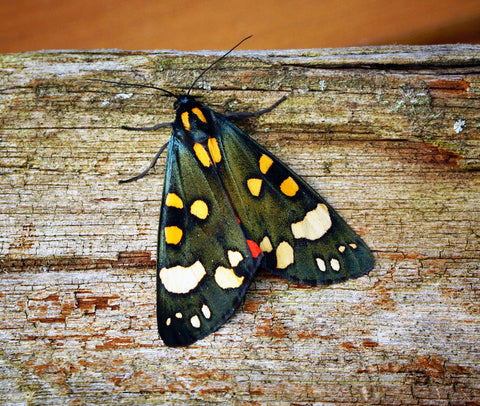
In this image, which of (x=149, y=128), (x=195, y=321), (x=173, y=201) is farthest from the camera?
(x=149, y=128)

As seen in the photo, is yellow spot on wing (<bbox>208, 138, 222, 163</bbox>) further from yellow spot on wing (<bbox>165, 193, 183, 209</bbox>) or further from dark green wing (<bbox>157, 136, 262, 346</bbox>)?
yellow spot on wing (<bbox>165, 193, 183, 209</bbox>)

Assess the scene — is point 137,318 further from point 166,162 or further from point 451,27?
point 451,27

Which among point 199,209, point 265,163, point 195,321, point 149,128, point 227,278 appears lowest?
point 195,321

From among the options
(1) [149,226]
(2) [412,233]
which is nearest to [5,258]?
(1) [149,226]

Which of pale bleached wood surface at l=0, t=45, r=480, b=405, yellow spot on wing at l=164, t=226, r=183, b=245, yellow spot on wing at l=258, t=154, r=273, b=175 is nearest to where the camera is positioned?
pale bleached wood surface at l=0, t=45, r=480, b=405

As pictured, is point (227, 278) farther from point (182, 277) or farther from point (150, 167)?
point (150, 167)

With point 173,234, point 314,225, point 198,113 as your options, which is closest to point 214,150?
point 198,113

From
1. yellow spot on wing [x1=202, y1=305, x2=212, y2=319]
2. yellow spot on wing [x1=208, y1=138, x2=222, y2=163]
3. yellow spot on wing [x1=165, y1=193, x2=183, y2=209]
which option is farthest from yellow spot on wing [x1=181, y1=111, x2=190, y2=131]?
yellow spot on wing [x1=202, y1=305, x2=212, y2=319]

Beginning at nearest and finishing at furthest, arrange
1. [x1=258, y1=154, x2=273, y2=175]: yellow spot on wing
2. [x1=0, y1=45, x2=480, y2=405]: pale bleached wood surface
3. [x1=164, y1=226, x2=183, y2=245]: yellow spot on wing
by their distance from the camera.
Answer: [x1=0, y1=45, x2=480, y2=405]: pale bleached wood surface, [x1=164, y1=226, x2=183, y2=245]: yellow spot on wing, [x1=258, y1=154, x2=273, y2=175]: yellow spot on wing
